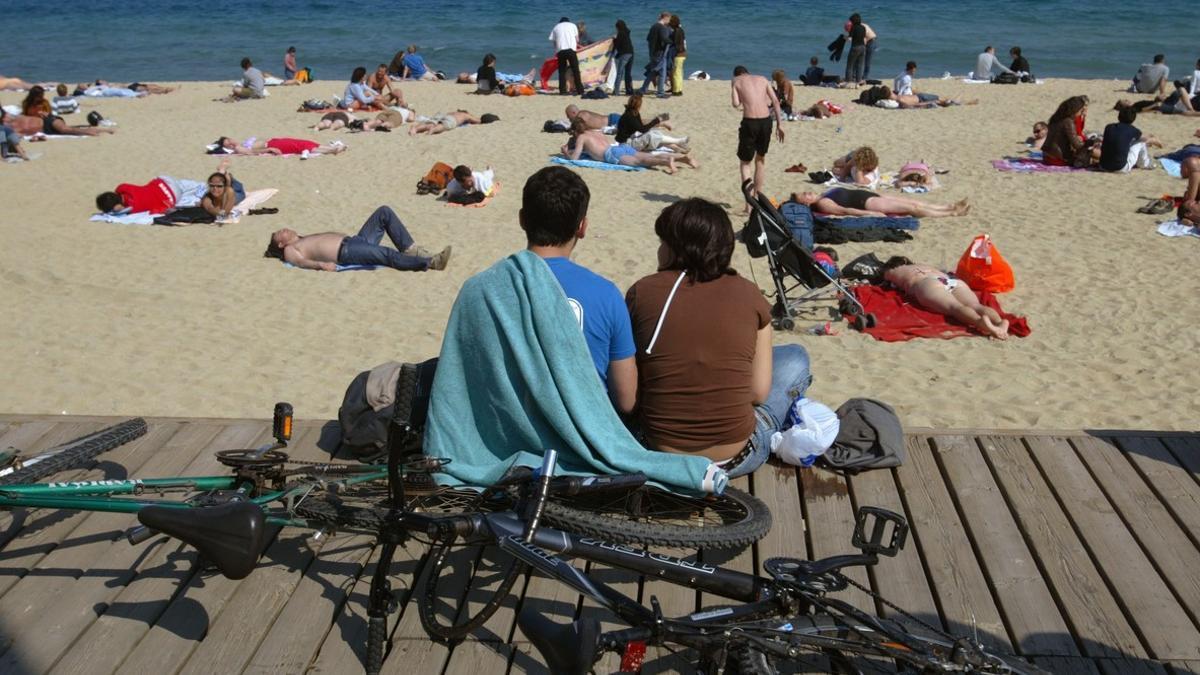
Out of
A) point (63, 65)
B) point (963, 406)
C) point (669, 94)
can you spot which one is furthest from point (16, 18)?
point (963, 406)

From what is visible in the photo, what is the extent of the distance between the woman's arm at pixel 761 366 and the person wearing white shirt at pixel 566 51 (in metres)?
17.2

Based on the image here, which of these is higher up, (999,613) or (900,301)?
(999,613)

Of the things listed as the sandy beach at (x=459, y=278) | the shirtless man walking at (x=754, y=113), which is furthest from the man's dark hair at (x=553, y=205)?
the shirtless man walking at (x=754, y=113)

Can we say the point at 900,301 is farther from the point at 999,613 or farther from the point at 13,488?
the point at 13,488

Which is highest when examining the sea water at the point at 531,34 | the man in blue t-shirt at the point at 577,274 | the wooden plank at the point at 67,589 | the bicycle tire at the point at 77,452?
the man in blue t-shirt at the point at 577,274

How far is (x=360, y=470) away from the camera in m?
3.63

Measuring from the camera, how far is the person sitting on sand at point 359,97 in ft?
59.7

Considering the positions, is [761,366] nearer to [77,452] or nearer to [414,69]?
[77,452]

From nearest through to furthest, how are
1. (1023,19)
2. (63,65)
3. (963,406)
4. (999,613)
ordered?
(999,613)
(963,406)
(63,65)
(1023,19)

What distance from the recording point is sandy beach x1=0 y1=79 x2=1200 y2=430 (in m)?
6.82

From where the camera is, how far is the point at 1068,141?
12742mm

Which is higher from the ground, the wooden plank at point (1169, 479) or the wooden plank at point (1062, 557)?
the wooden plank at point (1169, 479)

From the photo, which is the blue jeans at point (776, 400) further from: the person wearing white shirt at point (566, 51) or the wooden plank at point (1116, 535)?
the person wearing white shirt at point (566, 51)

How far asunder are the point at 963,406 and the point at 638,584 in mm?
3756
